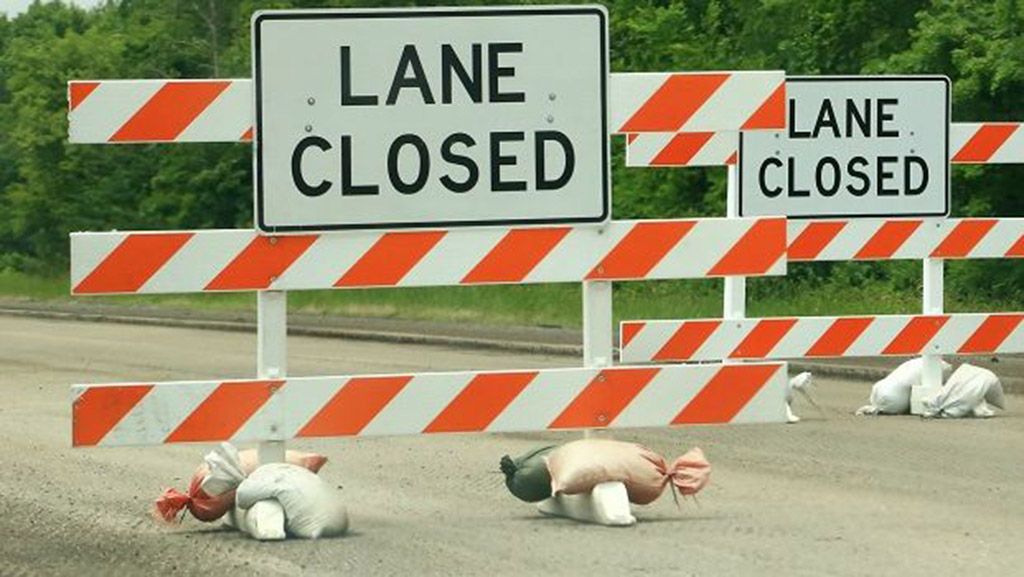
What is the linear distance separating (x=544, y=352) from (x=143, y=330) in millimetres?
10650

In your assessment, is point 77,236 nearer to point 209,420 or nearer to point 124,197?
point 209,420

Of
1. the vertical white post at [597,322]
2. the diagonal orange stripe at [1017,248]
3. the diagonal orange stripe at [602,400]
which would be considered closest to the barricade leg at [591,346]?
the vertical white post at [597,322]

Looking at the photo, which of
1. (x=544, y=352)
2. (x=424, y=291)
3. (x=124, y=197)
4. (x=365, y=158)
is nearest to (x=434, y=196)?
(x=365, y=158)

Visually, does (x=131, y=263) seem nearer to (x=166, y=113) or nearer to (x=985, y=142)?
(x=166, y=113)

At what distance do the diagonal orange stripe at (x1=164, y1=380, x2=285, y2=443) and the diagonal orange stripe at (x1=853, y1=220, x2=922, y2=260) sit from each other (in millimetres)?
6604

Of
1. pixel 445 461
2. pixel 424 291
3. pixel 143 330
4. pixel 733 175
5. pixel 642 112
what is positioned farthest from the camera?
pixel 424 291

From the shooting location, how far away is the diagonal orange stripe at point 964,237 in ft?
54.2

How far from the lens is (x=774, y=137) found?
53.5 feet

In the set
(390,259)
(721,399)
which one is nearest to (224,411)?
(390,259)

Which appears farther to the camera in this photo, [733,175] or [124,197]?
[124,197]

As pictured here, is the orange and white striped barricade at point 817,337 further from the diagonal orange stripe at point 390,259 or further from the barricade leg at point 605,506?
the diagonal orange stripe at point 390,259

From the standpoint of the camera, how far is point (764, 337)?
1551 centimetres

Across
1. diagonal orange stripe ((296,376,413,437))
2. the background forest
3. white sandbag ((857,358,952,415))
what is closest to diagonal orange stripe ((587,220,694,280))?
diagonal orange stripe ((296,376,413,437))

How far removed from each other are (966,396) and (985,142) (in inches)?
74.0
